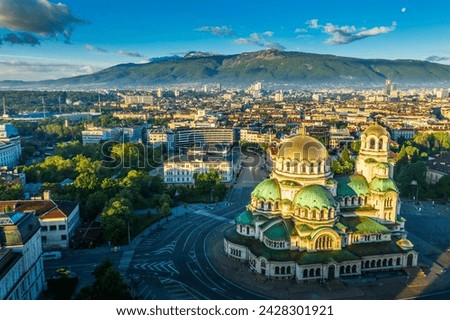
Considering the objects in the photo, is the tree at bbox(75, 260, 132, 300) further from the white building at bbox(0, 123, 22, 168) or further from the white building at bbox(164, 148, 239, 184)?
the white building at bbox(0, 123, 22, 168)

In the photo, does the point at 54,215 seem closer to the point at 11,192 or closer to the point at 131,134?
the point at 11,192

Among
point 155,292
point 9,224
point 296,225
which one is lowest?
point 155,292

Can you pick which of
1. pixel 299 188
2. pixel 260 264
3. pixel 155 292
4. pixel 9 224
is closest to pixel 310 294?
pixel 260 264

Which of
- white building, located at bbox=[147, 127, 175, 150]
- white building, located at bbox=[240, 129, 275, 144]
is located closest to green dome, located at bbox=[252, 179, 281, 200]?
white building, located at bbox=[147, 127, 175, 150]

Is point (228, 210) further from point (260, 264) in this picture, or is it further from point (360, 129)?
point (360, 129)

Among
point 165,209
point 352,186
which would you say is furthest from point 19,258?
point 352,186
